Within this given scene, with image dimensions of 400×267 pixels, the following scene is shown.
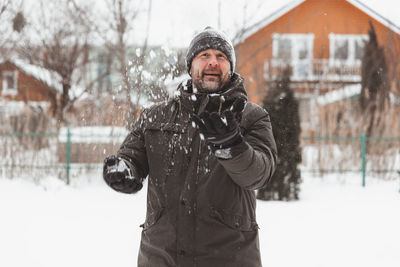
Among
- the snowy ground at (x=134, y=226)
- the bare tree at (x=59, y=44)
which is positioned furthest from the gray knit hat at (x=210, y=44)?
the bare tree at (x=59, y=44)

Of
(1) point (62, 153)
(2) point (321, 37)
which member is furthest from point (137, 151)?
(2) point (321, 37)

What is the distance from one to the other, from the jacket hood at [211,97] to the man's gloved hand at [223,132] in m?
0.13

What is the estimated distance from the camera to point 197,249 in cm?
194

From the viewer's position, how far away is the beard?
6.67 ft

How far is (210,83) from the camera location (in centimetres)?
205

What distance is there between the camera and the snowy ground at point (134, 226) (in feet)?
17.3

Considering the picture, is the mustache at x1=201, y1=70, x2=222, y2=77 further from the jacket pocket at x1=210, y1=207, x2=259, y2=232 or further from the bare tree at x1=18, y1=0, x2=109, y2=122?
the bare tree at x1=18, y1=0, x2=109, y2=122

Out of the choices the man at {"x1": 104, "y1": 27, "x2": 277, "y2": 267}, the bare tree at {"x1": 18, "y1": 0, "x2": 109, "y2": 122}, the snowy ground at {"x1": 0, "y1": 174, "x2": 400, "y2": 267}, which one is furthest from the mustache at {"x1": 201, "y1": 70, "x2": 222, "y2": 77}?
the bare tree at {"x1": 18, "y1": 0, "x2": 109, "y2": 122}

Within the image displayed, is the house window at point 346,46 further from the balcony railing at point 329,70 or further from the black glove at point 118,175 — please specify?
the black glove at point 118,175

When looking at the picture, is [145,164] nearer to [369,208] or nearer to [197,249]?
[197,249]

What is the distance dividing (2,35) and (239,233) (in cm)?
1123

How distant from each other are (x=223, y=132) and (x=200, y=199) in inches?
16.5

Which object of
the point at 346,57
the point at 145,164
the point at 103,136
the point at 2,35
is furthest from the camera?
the point at 346,57

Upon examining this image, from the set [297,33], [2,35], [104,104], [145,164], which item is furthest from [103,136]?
[297,33]
